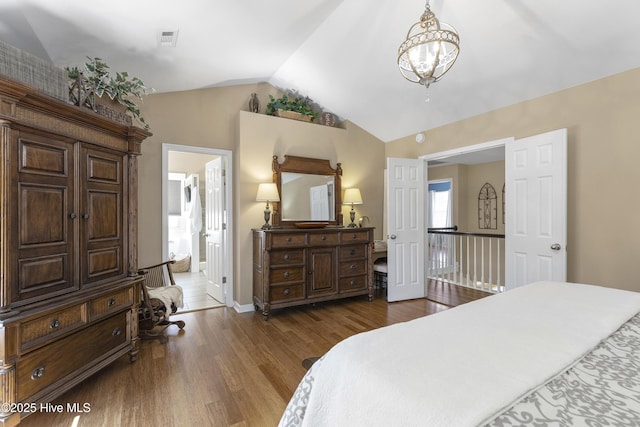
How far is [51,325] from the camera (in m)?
1.66

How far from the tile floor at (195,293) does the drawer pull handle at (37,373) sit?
76.5 inches

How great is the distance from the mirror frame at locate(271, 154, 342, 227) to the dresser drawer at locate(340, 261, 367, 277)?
0.64m

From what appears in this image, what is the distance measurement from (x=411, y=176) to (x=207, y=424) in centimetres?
355

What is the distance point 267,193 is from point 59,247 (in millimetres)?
2046

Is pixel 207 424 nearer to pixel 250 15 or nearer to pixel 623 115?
pixel 250 15

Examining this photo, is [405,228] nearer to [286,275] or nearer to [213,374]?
[286,275]

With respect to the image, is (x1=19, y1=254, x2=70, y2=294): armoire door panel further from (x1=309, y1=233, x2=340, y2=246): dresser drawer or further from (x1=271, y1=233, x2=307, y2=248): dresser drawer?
(x1=309, y1=233, x2=340, y2=246): dresser drawer

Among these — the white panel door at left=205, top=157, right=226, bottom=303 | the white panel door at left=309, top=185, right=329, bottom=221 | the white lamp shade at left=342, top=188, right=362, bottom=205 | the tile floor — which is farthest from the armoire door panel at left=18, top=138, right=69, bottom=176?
the white lamp shade at left=342, top=188, right=362, bottom=205

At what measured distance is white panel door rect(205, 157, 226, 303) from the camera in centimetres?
380

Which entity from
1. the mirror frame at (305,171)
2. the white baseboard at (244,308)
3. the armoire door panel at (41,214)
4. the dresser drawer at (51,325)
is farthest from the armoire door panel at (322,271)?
the armoire door panel at (41,214)

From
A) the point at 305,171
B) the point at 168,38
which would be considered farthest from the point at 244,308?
the point at 168,38

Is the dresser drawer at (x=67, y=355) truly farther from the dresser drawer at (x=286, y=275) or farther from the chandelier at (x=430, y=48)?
the chandelier at (x=430, y=48)

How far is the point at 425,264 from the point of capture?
4.26 metres

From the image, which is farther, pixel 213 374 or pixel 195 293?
pixel 195 293
